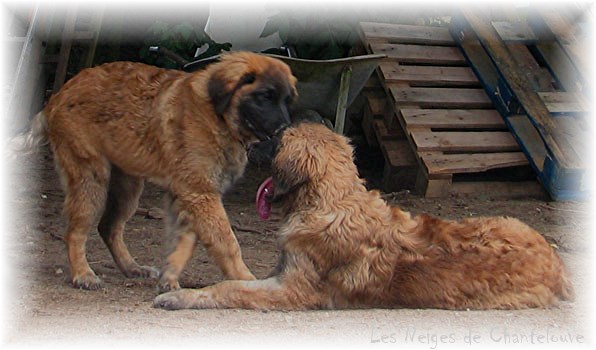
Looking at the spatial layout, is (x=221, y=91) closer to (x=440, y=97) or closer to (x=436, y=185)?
(x=436, y=185)

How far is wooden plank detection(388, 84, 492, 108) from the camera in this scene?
332 inches

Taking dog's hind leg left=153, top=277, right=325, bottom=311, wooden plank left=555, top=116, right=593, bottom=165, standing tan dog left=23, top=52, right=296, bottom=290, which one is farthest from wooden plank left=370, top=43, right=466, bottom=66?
dog's hind leg left=153, top=277, right=325, bottom=311

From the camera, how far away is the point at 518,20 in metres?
9.23

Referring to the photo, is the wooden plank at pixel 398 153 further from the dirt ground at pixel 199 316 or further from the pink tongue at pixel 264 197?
the pink tongue at pixel 264 197

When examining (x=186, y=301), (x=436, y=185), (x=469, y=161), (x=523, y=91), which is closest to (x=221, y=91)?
(x=186, y=301)

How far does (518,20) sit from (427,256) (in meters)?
5.33

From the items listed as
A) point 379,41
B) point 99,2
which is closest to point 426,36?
point 379,41

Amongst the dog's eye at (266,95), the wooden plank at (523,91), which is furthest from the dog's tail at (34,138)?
the wooden plank at (523,91)

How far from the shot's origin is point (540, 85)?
8.50 metres

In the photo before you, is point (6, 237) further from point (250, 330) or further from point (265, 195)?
point (250, 330)

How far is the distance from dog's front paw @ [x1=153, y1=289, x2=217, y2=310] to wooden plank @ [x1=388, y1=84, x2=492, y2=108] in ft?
13.9

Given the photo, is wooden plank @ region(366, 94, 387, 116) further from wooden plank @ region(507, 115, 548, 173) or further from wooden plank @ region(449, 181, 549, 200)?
wooden plank @ region(507, 115, 548, 173)

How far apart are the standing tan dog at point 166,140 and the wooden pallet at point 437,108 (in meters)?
3.13

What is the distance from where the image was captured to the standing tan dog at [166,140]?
5.10 metres
